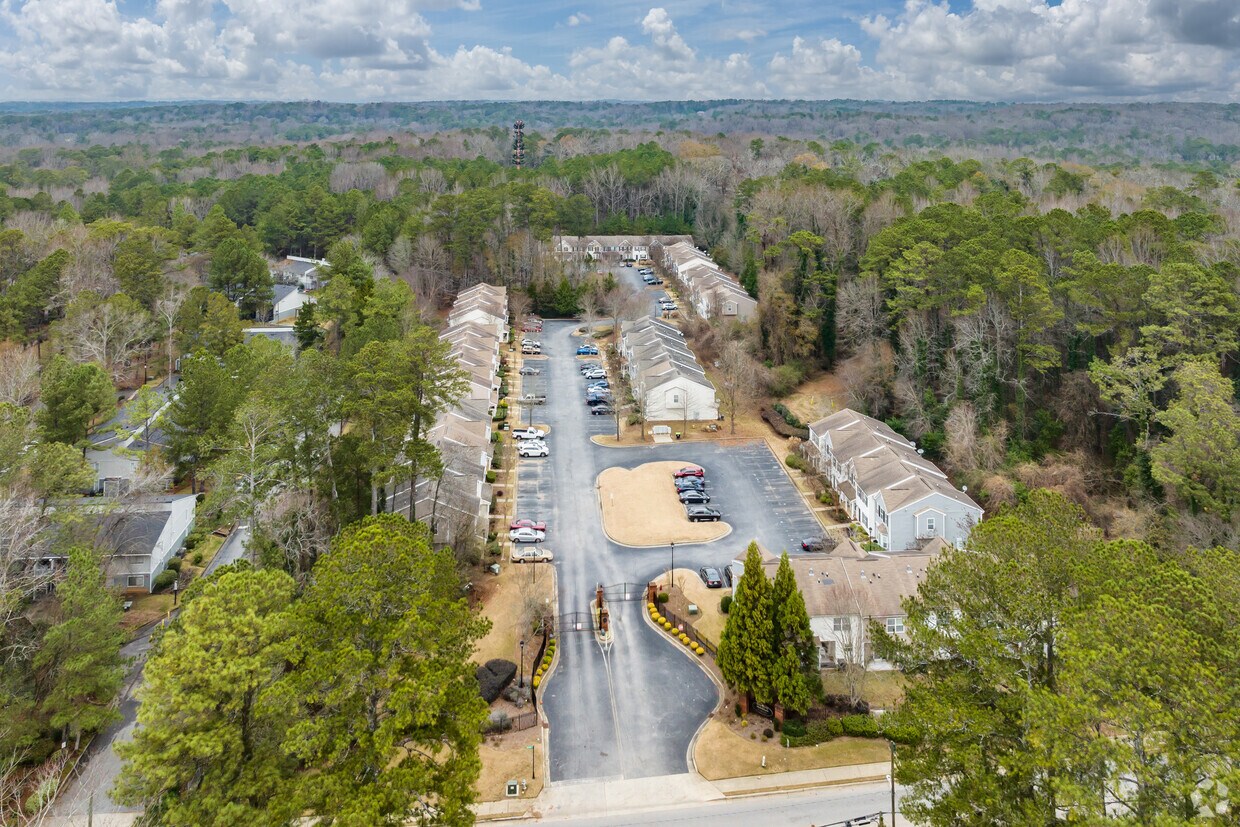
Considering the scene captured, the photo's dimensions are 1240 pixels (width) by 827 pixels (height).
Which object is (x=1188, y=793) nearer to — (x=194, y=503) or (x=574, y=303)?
(x=194, y=503)

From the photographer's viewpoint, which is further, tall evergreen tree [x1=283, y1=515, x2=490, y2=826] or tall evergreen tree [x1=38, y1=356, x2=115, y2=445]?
tall evergreen tree [x1=38, y1=356, x2=115, y2=445]

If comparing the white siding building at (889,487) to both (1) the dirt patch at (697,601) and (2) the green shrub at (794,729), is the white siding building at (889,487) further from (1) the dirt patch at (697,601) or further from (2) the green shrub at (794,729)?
(2) the green shrub at (794,729)

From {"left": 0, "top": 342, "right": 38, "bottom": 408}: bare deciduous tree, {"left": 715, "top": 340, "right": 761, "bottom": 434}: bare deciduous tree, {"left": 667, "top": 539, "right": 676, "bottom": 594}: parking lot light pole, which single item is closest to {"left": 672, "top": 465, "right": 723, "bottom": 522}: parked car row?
{"left": 667, "top": 539, "right": 676, "bottom": 594}: parking lot light pole

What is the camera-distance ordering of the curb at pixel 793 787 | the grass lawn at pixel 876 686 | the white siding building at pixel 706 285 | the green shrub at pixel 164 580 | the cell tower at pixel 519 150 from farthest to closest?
the cell tower at pixel 519 150
the white siding building at pixel 706 285
the green shrub at pixel 164 580
the grass lawn at pixel 876 686
the curb at pixel 793 787

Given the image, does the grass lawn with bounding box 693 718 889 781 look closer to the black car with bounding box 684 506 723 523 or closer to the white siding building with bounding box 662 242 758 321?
the black car with bounding box 684 506 723 523

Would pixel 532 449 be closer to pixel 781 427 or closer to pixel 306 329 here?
pixel 781 427

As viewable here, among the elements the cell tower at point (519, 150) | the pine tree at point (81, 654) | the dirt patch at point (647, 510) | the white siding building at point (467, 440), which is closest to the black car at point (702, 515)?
the dirt patch at point (647, 510)

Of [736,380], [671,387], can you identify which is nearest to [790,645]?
[671,387]
